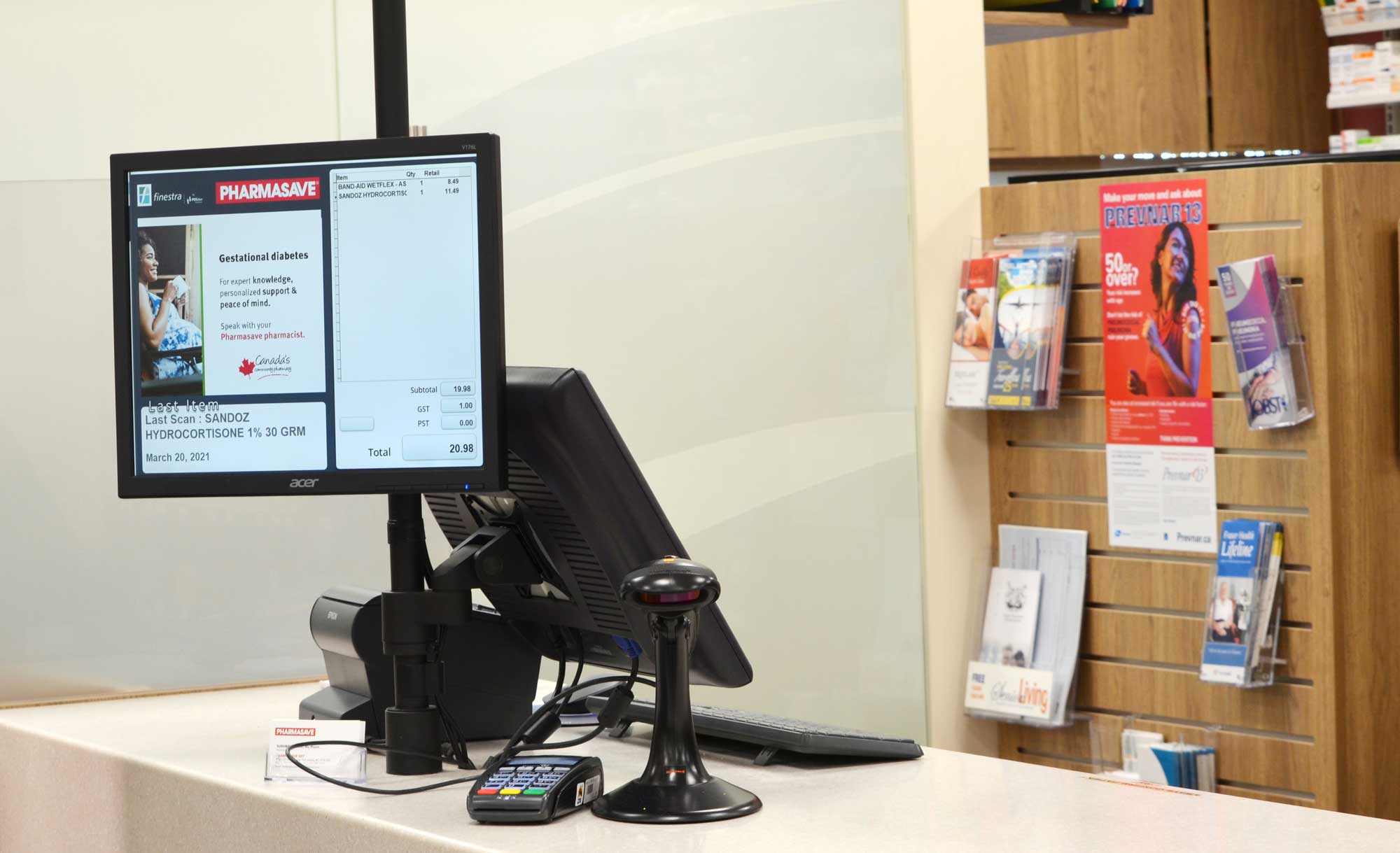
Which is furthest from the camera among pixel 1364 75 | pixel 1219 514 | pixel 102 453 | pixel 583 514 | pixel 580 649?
pixel 1364 75

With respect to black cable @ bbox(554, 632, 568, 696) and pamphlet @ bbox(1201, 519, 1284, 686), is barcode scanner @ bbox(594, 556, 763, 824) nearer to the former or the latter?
black cable @ bbox(554, 632, 568, 696)

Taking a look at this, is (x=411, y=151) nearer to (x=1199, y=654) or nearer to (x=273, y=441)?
(x=273, y=441)

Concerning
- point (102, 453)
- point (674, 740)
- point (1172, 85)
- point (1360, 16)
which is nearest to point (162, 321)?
point (674, 740)

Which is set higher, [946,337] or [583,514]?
[946,337]

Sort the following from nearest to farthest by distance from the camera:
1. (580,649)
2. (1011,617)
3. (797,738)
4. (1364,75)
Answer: (797,738) → (580,649) → (1011,617) → (1364,75)

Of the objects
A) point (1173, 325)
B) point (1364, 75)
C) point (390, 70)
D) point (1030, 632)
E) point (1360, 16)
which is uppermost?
point (1360, 16)

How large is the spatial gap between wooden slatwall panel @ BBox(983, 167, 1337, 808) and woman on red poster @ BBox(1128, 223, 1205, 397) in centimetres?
5

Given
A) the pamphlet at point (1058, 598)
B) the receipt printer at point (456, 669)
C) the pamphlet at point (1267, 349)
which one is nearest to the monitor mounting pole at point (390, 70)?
the receipt printer at point (456, 669)

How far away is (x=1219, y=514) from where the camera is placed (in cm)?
329

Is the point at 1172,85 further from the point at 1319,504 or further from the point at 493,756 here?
the point at 493,756

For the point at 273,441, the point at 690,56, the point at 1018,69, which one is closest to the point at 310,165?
the point at 273,441

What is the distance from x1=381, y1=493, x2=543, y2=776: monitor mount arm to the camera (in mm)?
1586

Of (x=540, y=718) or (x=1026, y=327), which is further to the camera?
(x=1026, y=327)

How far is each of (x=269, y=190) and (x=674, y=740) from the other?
A: 0.65 meters
